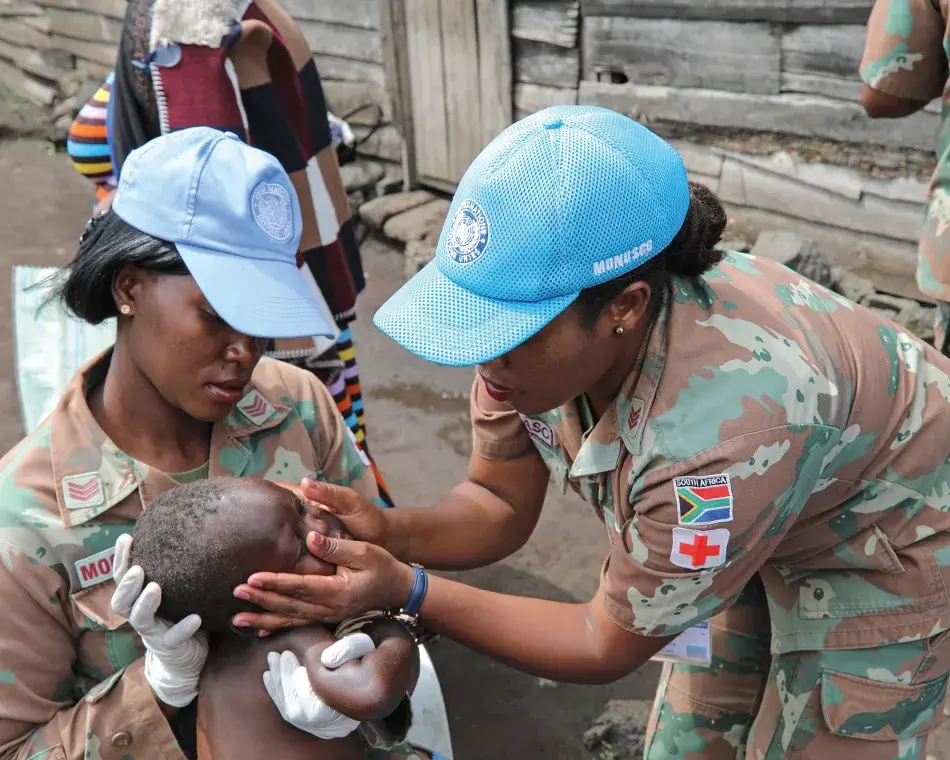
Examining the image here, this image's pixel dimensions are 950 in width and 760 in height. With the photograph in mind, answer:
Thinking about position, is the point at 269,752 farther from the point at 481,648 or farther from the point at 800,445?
the point at 800,445

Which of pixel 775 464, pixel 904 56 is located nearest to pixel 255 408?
pixel 775 464

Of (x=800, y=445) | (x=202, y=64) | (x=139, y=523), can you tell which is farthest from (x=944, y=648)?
(x=202, y=64)

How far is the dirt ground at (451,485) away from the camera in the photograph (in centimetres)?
374

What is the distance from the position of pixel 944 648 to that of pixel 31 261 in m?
7.63

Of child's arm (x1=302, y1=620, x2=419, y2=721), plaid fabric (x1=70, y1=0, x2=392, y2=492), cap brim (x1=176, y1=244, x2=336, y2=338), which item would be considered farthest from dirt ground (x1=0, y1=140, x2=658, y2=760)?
cap brim (x1=176, y1=244, x2=336, y2=338)

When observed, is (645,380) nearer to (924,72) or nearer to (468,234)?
(468,234)

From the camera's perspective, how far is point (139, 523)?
2090 mm

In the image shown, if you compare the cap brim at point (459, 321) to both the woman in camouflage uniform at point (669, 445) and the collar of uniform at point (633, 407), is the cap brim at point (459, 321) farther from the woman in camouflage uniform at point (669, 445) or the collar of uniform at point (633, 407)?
the collar of uniform at point (633, 407)

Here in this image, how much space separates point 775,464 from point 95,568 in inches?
59.4

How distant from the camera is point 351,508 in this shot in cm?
235

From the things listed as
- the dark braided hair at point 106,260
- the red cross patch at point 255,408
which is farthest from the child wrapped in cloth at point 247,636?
the dark braided hair at point 106,260

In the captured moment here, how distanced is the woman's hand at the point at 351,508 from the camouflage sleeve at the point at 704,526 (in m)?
0.63

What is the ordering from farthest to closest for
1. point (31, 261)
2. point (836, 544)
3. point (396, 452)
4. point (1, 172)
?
point (1, 172) → point (31, 261) → point (396, 452) → point (836, 544)

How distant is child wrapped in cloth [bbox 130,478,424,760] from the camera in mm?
2043
